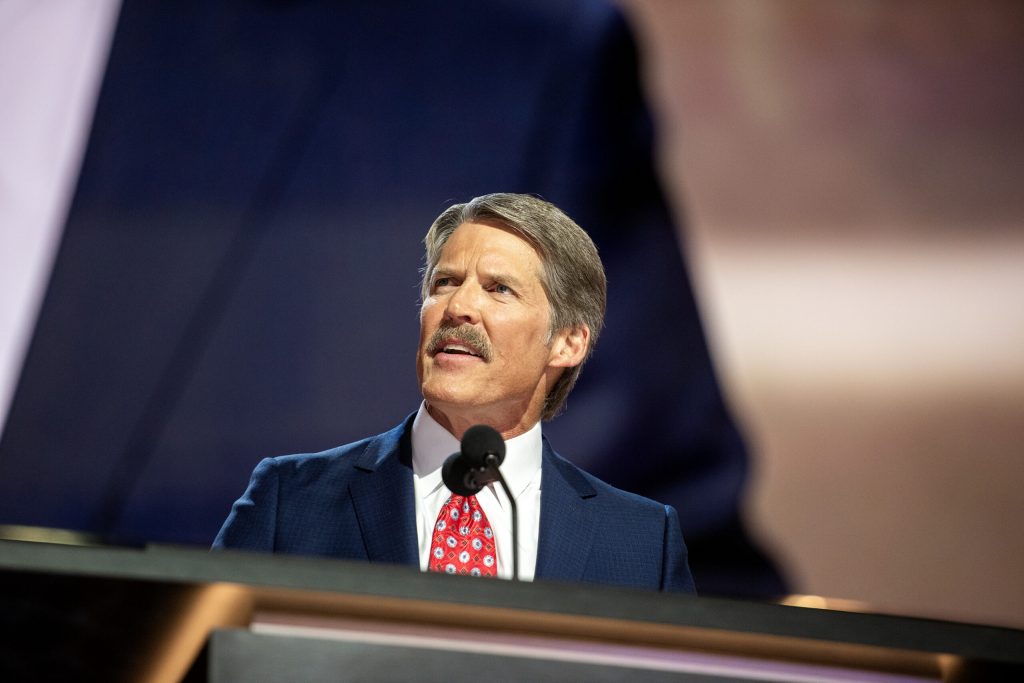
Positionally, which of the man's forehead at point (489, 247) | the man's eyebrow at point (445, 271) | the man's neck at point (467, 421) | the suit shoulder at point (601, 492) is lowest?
the suit shoulder at point (601, 492)

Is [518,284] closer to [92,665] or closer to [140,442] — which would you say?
[92,665]

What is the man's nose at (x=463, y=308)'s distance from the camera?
1927 mm

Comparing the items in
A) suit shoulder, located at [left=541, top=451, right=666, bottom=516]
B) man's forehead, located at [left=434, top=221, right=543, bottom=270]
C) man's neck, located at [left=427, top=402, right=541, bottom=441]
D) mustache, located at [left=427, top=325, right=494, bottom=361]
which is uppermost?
man's forehead, located at [left=434, top=221, right=543, bottom=270]

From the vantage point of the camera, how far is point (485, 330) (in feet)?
6.39

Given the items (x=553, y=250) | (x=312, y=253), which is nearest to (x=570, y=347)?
(x=553, y=250)

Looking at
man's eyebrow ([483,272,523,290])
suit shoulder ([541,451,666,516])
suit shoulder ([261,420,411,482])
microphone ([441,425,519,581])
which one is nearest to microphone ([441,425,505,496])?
microphone ([441,425,519,581])

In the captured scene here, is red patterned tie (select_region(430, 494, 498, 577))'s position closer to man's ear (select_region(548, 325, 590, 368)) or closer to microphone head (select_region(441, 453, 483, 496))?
microphone head (select_region(441, 453, 483, 496))

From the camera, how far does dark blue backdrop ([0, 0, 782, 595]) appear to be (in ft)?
9.93

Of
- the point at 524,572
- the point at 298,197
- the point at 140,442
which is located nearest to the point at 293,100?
the point at 298,197

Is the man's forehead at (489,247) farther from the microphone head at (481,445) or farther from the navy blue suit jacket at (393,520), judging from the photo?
the microphone head at (481,445)

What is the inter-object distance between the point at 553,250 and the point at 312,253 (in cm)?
144

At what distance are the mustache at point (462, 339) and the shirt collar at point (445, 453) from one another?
0.11m

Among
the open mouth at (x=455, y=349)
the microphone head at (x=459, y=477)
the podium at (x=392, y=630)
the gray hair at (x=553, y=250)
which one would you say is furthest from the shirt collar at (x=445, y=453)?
the podium at (x=392, y=630)

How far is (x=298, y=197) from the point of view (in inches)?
132
